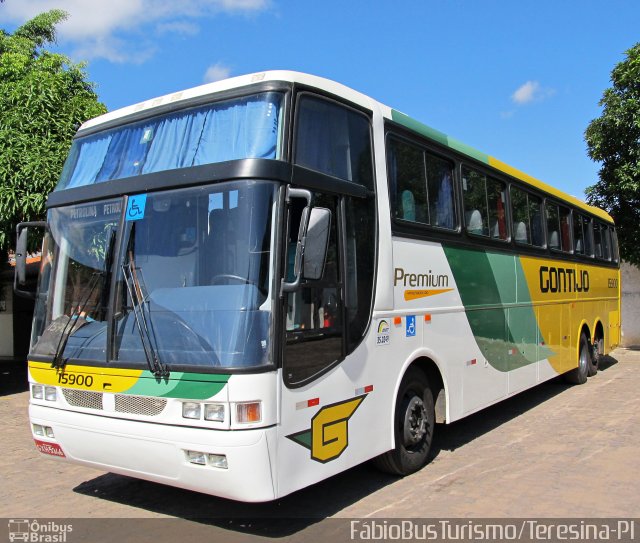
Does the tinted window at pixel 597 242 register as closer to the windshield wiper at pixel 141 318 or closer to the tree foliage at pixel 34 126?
the tree foliage at pixel 34 126

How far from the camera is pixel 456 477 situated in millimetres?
5629

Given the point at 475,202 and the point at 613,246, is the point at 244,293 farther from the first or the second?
the point at 613,246

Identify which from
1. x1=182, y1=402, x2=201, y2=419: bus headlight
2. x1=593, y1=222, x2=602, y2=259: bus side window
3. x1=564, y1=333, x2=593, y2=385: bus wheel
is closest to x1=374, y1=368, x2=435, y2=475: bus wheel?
x1=182, y1=402, x2=201, y2=419: bus headlight

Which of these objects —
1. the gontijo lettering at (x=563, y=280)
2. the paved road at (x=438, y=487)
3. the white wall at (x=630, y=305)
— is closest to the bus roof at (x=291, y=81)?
the gontijo lettering at (x=563, y=280)

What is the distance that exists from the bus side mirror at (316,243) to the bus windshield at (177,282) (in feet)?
0.92

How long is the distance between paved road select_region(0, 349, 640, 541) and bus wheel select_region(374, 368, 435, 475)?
16cm

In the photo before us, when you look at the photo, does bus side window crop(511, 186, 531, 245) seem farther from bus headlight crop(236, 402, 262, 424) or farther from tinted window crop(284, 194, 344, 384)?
bus headlight crop(236, 402, 262, 424)

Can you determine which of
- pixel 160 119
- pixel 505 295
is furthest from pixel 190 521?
pixel 505 295

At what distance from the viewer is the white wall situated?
17.3m

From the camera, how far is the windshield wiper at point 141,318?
13.3 feet

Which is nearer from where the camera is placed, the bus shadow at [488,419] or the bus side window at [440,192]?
the bus side window at [440,192]

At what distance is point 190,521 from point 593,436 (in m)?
4.89

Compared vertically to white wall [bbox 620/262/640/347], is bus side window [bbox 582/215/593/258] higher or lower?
higher

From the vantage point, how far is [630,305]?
1741 centimetres
